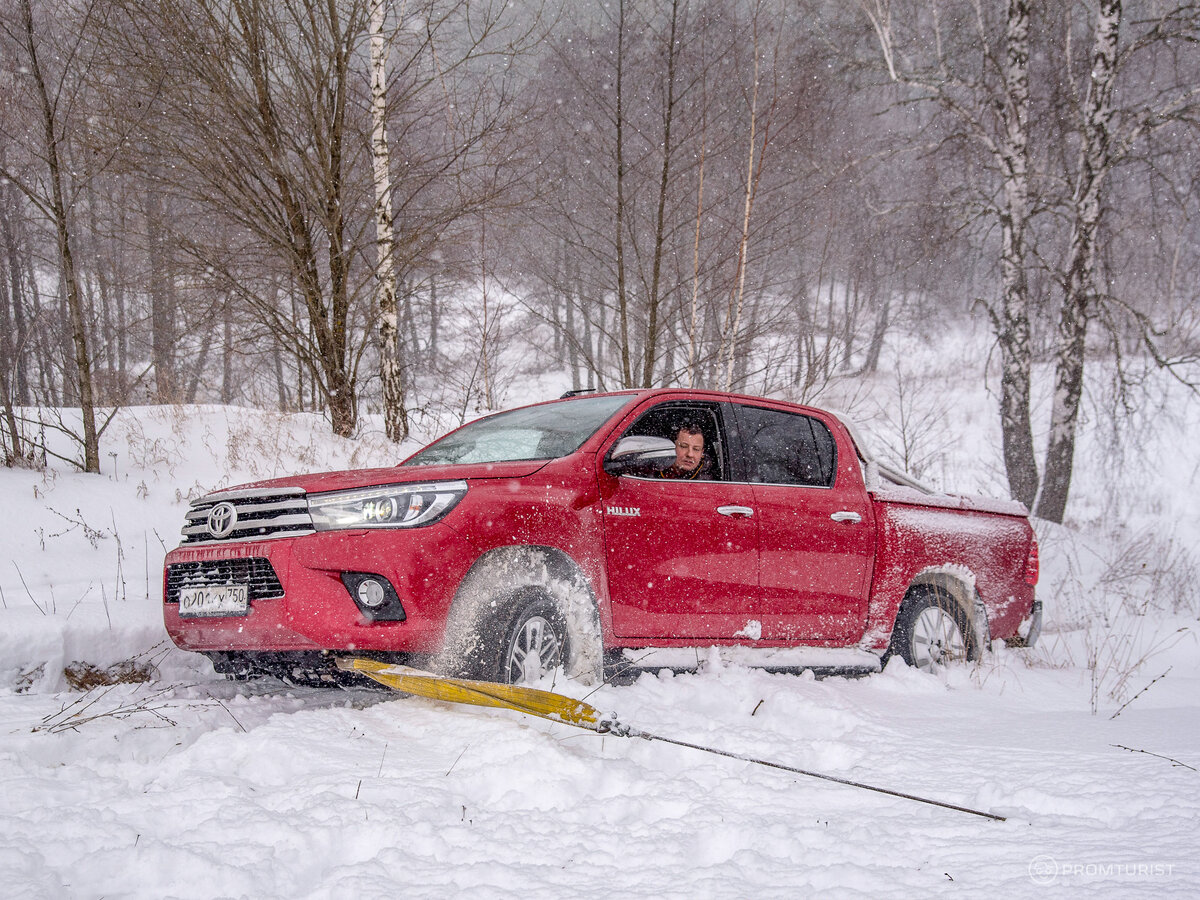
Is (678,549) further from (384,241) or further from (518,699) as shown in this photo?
(384,241)

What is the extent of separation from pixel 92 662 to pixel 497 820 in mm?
2990

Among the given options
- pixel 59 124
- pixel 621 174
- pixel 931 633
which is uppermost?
pixel 621 174

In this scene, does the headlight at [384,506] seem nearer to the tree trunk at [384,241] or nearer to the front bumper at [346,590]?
the front bumper at [346,590]

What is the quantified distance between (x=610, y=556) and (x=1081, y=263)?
10.5 meters

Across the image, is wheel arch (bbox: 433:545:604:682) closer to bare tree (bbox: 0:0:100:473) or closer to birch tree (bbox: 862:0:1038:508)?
bare tree (bbox: 0:0:100:473)

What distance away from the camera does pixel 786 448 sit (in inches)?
181

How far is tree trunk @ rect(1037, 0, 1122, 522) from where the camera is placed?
A: 417 inches

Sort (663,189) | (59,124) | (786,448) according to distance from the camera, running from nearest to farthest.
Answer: (786,448) → (59,124) → (663,189)

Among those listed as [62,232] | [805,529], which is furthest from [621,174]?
[805,529]

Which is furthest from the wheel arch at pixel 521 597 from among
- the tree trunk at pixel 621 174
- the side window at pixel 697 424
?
the tree trunk at pixel 621 174

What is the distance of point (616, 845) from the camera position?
6.90ft

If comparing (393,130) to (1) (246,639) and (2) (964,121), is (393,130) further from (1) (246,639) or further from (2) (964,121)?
(1) (246,639)

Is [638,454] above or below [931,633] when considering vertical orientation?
above

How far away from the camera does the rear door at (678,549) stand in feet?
12.1
